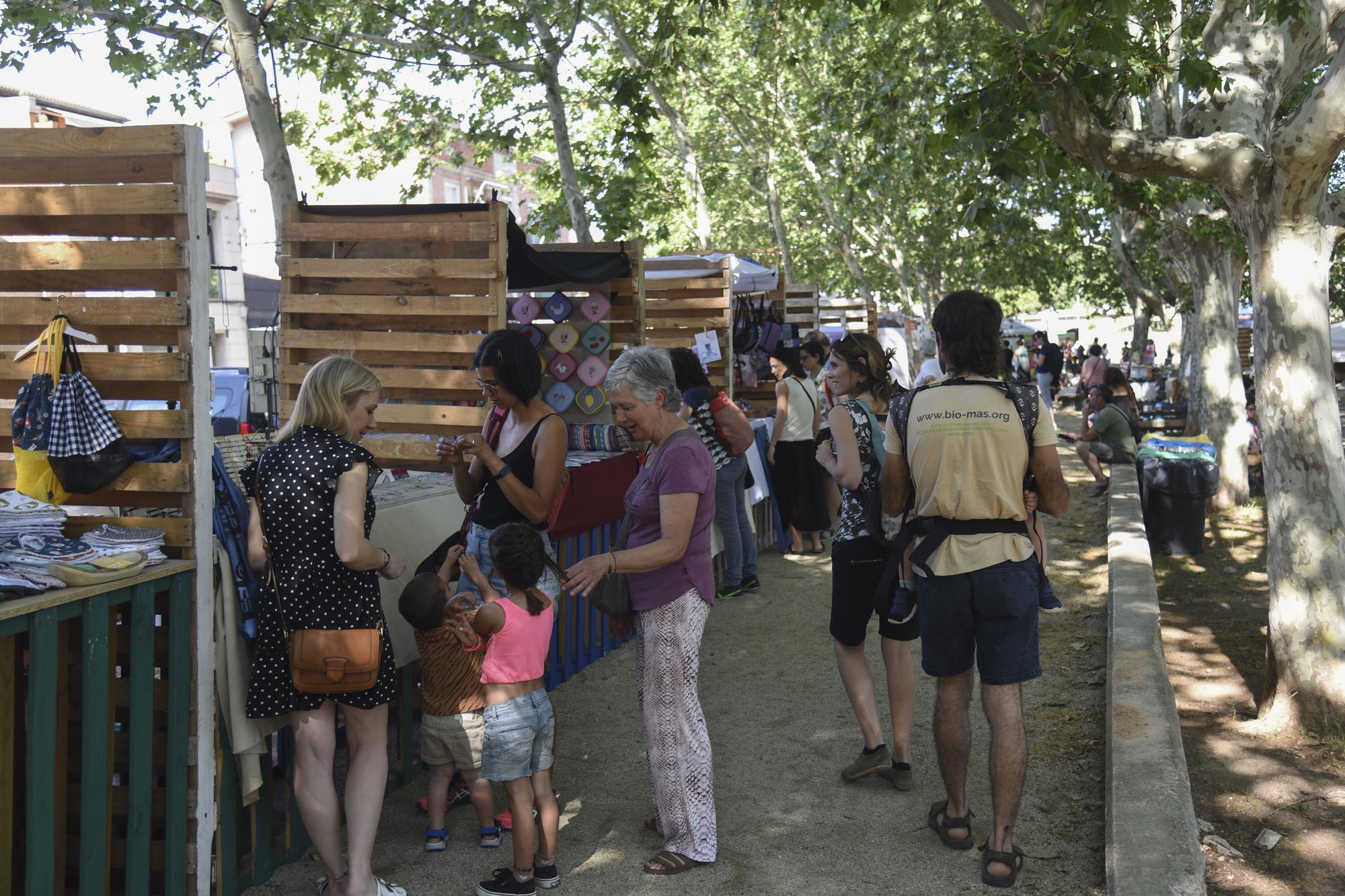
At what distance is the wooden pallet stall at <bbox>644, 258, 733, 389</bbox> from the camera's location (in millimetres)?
11359

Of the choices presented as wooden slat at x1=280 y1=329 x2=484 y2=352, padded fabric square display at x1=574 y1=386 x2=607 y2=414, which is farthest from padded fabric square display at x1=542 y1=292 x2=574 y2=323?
wooden slat at x1=280 y1=329 x2=484 y2=352

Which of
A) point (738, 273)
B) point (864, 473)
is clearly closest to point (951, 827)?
point (864, 473)

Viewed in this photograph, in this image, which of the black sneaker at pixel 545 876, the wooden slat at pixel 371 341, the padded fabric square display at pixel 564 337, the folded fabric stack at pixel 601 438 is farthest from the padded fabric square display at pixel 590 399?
the black sneaker at pixel 545 876

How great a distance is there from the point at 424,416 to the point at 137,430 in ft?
7.85

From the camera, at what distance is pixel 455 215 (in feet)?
19.2

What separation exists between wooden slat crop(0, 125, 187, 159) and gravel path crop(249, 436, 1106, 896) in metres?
2.35

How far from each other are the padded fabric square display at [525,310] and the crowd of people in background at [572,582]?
141 inches

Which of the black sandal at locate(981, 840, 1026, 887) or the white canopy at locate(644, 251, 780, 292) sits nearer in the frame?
the black sandal at locate(981, 840, 1026, 887)

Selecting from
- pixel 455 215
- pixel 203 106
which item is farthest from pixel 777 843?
pixel 203 106

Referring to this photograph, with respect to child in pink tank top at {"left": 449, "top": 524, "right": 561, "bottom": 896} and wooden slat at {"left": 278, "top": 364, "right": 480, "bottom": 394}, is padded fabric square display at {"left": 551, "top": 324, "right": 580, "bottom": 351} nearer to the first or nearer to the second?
wooden slat at {"left": 278, "top": 364, "right": 480, "bottom": 394}

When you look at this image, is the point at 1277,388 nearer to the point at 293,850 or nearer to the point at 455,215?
the point at 455,215

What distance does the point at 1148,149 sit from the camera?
6.03 metres

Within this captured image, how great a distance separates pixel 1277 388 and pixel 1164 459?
4.82 metres

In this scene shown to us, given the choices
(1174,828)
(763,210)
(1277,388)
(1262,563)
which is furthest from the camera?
(763,210)
